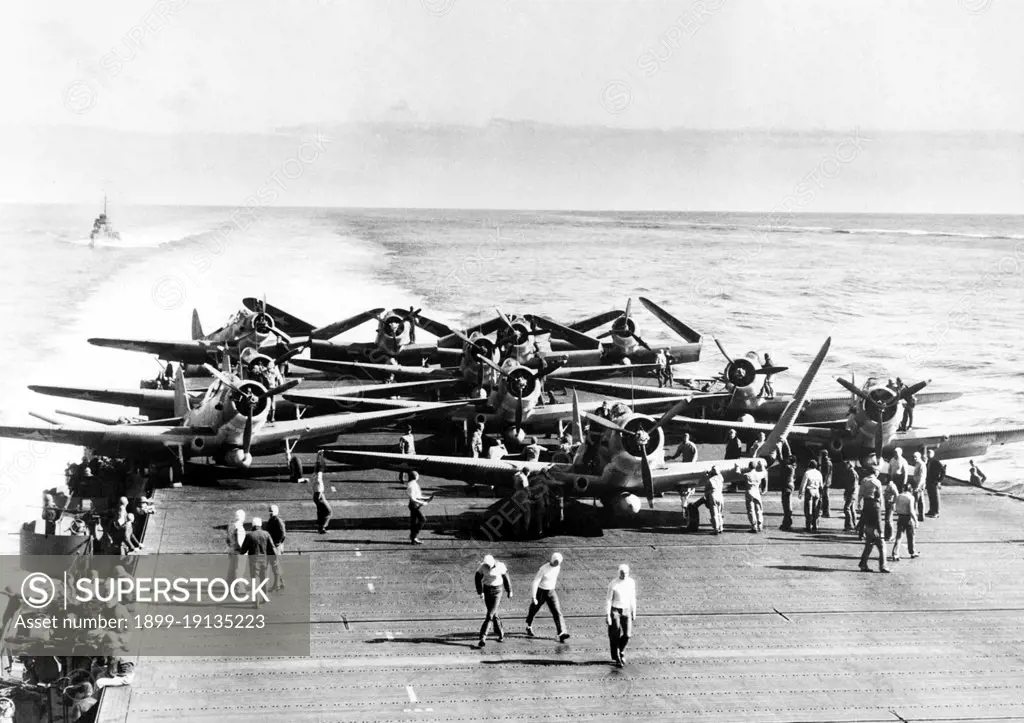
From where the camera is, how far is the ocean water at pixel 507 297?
268 feet

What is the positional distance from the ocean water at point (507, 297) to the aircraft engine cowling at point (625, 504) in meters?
35.0

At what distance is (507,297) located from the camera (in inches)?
5231

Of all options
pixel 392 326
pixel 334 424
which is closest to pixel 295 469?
pixel 334 424

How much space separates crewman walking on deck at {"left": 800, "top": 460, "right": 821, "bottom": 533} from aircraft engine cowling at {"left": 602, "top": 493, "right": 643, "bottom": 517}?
11.6 feet

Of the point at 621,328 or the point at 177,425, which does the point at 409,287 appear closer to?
the point at 621,328

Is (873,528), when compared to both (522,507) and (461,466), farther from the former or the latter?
(461,466)

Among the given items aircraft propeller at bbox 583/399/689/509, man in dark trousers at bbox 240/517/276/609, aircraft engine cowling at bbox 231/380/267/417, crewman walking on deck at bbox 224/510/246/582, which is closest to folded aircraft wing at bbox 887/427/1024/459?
aircraft propeller at bbox 583/399/689/509

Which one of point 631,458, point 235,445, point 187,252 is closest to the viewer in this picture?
point 631,458

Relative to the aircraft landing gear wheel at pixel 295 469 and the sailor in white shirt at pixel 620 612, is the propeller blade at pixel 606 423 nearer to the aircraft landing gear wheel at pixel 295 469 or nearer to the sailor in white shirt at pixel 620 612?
the sailor in white shirt at pixel 620 612

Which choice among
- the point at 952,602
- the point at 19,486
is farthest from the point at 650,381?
the point at 19,486

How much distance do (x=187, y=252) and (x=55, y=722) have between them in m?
128

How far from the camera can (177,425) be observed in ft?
93.7

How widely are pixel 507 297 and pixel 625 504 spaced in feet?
363

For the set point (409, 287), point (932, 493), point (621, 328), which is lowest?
point (932, 493)
